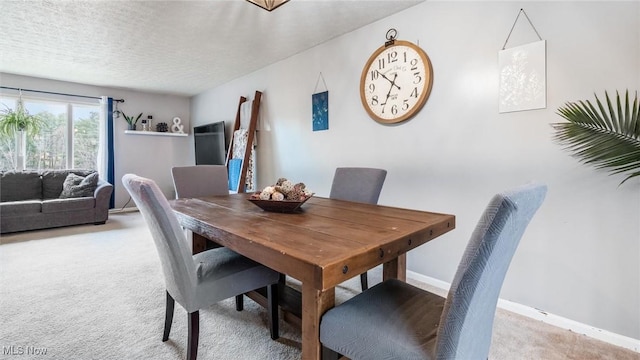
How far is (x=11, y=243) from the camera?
136 inches

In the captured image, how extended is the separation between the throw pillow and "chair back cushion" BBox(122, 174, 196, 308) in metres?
4.08

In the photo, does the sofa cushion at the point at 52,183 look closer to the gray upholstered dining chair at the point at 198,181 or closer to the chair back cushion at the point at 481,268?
the gray upholstered dining chair at the point at 198,181

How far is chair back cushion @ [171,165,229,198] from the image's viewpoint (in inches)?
100

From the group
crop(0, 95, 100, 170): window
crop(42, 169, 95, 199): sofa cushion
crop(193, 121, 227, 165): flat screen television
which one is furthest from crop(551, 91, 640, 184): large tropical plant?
crop(0, 95, 100, 170): window

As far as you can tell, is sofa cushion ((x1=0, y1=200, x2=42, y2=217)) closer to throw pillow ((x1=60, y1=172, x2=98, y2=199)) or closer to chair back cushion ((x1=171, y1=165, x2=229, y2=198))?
throw pillow ((x1=60, y1=172, x2=98, y2=199))

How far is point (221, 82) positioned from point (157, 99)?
1.89 m

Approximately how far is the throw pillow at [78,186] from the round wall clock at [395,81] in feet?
14.2

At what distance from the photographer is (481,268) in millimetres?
756

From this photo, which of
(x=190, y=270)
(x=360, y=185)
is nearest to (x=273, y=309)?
(x=190, y=270)

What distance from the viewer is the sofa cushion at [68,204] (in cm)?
402

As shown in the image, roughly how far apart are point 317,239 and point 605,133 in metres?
1.72

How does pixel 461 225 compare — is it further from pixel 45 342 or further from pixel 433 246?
pixel 45 342

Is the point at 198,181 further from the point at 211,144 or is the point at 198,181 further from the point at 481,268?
the point at 211,144

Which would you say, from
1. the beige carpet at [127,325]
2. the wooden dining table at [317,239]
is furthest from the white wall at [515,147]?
the wooden dining table at [317,239]
